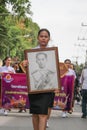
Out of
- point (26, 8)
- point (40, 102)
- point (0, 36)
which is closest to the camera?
point (40, 102)

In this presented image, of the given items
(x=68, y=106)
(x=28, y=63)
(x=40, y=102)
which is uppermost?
(x=28, y=63)

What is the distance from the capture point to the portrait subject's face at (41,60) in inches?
353

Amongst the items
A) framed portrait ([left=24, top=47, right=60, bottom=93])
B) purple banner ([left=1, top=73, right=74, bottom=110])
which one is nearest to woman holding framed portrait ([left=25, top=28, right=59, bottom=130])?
framed portrait ([left=24, top=47, right=60, bottom=93])

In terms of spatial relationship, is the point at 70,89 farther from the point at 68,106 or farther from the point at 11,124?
the point at 11,124

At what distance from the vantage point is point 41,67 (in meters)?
8.98

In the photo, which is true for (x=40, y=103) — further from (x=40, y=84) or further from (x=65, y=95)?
(x=65, y=95)

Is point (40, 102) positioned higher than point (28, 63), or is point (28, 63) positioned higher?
point (28, 63)

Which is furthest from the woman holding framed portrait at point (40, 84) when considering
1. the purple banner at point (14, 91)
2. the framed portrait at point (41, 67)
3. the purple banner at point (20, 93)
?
the purple banner at point (20, 93)

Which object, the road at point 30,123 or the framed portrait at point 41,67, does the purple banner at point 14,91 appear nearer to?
the road at point 30,123

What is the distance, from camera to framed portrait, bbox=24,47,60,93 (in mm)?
8953

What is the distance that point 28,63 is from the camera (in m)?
8.94

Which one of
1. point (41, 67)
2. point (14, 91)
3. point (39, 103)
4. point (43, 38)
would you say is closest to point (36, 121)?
point (39, 103)

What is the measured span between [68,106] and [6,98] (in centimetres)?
173

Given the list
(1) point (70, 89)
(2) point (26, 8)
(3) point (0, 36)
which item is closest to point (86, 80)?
(1) point (70, 89)
